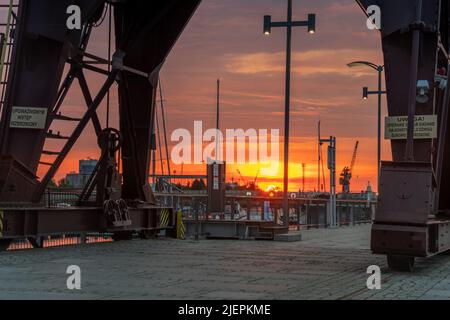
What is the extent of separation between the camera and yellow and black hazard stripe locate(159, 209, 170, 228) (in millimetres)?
25734

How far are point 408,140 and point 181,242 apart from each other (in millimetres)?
11144

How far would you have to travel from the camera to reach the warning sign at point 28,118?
2014 cm

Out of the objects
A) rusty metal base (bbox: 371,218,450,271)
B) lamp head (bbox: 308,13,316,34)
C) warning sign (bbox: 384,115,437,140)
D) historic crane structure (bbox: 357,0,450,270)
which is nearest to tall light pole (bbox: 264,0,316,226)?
lamp head (bbox: 308,13,316,34)

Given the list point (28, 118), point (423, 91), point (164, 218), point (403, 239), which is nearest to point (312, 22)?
point (164, 218)

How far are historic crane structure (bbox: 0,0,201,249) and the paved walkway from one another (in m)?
→ 1.18

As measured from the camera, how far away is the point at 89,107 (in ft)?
72.5

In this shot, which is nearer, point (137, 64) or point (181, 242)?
point (181, 242)

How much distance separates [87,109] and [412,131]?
11572 millimetres

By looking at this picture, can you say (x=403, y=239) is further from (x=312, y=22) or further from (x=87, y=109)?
(x=312, y=22)

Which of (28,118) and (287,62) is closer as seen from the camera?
(28,118)

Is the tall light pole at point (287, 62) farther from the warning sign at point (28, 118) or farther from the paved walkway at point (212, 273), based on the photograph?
the warning sign at point (28, 118)

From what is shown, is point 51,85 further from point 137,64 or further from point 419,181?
point 419,181

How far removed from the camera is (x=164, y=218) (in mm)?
26016
